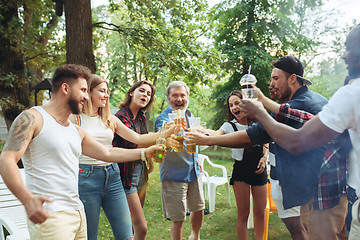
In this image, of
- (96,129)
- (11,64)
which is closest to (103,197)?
(96,129)

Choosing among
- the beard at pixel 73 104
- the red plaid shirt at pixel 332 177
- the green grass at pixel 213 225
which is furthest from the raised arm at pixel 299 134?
the green grass at pixel 213 225

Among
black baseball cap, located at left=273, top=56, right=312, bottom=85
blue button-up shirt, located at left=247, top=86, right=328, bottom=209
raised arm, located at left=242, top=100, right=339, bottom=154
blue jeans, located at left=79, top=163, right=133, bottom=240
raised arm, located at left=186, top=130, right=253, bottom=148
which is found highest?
black baseball cap, located at left=273, top=56, right=312, bottom=85

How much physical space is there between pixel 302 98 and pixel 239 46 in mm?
15864

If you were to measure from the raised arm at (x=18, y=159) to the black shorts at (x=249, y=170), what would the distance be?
2620 millimetres

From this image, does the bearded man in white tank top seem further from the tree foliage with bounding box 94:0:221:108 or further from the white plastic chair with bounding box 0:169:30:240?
the tree foliage with bounding box 94:0:221:108

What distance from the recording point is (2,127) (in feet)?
72.5

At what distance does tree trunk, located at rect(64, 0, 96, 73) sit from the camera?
653cm

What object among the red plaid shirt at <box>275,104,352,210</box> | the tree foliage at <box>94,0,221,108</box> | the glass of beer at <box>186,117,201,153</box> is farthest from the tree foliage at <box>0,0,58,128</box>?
the red plaid shirt at <box>275,104,352,210</box>

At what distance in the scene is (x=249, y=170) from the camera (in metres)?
A: 3.86

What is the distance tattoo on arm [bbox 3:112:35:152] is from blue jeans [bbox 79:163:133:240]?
983 millimetres

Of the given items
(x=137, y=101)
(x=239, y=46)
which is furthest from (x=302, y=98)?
(x=239, y=46)

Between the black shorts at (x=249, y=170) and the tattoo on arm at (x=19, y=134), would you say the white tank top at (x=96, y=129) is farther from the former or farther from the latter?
the black shorts at (x=249, y=170)

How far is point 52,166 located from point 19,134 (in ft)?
0.98

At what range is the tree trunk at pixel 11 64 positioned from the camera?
303 inches
